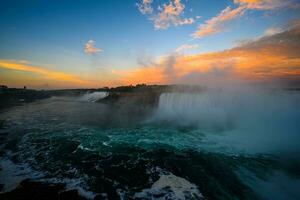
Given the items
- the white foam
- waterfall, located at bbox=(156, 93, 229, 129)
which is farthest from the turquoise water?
waterfall, located at bbox=(156, 93, 229, 129)

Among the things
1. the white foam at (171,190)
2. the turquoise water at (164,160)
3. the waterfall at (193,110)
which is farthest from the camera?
the waterfall at (193,110)

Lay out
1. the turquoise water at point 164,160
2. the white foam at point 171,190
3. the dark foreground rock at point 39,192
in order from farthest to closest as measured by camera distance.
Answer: the turquoise water at point 164,160 → the white foam at point 171,190 → the dark foreground rock at point 39,192

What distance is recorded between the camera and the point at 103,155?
13.4m

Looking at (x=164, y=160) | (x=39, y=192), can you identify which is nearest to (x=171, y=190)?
(x=164, y=160)

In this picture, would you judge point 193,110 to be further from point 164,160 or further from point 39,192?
point 39,192

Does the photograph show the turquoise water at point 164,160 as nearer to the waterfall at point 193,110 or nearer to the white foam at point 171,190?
the white foam at point 171,190

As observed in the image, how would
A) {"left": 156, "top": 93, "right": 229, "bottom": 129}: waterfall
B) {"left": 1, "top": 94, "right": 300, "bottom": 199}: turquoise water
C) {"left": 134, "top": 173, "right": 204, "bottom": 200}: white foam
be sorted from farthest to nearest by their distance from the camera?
{"left": 156, "top": 93, "right": 229, "bottom": 129}: waterfall < {"left": 1, "top": 94, "right": 300, "bottom": 199}: turquoise water < {"left": 134, "top": 173, "right": 204, "bottom": 200}: white foam

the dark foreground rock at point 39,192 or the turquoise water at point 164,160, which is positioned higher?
the dark foreground rock at point 39,192

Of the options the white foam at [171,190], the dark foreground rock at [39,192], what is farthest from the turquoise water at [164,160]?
the dark foreground rock at [39,192]

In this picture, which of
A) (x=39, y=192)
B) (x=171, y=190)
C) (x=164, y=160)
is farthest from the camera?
(x=164, y=160)

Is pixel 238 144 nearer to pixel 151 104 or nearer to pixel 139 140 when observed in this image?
pixel 139 140

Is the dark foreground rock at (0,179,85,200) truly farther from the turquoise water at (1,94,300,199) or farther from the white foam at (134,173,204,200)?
the white foam at (134,173,204,200)

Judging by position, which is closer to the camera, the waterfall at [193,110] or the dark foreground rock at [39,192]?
the dark foreground rock at [39,192]

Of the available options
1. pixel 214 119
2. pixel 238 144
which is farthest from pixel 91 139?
pixel 214 119
